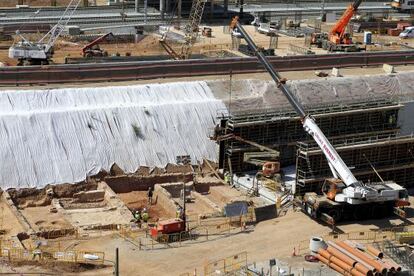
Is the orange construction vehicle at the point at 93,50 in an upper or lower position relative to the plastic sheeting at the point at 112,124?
upper

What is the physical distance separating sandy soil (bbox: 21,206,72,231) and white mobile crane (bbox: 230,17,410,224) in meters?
11.8

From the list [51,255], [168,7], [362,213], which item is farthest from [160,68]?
[168,7]

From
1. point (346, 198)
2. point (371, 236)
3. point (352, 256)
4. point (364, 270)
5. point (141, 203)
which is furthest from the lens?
point (141, 203)

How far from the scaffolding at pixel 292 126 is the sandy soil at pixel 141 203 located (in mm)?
5745

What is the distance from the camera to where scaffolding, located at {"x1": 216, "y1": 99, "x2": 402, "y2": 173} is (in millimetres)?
50031

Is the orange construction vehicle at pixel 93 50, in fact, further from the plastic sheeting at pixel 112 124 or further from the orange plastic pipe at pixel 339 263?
the orange plastic pipe at pixel 339 263

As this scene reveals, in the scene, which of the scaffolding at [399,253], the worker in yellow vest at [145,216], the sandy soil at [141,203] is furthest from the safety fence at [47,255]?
the scaffolding at [399,253]

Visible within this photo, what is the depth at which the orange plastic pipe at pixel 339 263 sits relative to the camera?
35812 millimetres

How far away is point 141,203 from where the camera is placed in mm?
45781

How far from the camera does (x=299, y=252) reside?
3931cm

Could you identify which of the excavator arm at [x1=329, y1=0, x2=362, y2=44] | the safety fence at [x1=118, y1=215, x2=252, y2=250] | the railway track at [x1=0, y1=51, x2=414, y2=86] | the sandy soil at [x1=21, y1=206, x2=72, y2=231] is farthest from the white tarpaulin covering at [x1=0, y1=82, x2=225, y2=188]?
the excavator arm at [x1=329, y1=0, x2=362, y2=44]

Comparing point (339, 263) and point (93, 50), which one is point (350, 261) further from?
point (93, 50)

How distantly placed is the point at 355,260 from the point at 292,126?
1716 centimetres

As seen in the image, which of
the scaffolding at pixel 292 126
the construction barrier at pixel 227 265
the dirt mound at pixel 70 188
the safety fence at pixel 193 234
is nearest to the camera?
the construction barrier at pixel 227 265
